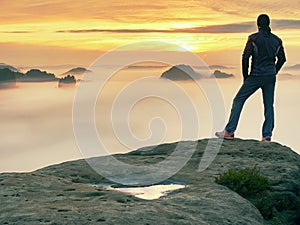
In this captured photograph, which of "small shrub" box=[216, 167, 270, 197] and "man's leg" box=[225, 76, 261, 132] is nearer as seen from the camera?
"small shrub" box=[216, 167, 270, 197]

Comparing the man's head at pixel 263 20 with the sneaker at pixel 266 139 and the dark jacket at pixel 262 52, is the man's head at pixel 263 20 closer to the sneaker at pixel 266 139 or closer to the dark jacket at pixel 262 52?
the dark jacket at pixel 262 52

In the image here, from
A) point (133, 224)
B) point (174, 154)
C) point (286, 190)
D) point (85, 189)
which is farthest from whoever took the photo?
point (174, 154)

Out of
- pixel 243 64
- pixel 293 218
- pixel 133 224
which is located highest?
pixel 243 64

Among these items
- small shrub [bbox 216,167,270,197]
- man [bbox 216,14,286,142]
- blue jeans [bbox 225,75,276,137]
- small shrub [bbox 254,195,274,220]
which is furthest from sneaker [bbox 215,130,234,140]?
small shrub [bbox 254,195,274,220]

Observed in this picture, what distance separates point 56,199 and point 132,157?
572 cm

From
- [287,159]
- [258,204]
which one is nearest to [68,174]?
[258,204]

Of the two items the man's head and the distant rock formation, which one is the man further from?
the distant rock formation

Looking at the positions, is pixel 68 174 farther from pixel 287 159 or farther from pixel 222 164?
pixel 287 159

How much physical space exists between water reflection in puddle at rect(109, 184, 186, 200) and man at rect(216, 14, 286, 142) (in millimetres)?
5160

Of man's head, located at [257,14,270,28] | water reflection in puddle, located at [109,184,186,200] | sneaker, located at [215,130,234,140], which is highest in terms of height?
man's head, located at [257,14,270,28]

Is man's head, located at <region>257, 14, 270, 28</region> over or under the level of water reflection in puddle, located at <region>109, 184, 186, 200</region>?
over

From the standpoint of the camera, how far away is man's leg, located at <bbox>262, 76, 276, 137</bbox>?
16578mm

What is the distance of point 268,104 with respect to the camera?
1686 centimetres

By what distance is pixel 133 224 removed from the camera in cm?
887
